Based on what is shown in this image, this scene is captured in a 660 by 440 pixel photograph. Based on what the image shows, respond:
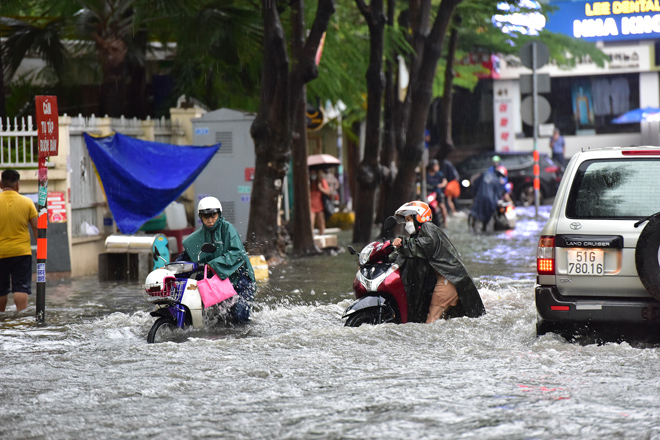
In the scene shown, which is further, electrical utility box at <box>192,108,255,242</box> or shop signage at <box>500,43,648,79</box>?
shop signage at <box>500,43,648,79</box>

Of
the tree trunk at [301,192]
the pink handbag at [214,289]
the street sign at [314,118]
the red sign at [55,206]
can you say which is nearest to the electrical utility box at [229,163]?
the tree trunk at [301,192]

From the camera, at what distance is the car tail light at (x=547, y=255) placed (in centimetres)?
753

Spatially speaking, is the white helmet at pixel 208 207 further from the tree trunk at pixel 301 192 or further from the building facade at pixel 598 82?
the building facade at pixel 598 82

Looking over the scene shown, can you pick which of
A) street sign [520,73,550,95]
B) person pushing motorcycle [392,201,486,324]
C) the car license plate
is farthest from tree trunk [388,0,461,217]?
the car license plate

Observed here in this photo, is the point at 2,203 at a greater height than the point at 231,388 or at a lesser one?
greater

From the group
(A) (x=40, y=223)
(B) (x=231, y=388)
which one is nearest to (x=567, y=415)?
(B) (x=231, y=388)

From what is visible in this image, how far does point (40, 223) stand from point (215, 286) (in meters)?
2.55

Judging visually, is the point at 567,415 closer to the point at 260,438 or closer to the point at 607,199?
the point at 260,438

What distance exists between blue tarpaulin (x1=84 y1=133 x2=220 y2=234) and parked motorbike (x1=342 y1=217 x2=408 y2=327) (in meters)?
7.13

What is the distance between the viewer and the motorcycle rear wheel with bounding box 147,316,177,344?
8531 millimetres

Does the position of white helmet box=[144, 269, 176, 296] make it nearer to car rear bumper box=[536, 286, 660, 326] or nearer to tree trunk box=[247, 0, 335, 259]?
car rear bumper box=[536, 286, 660, 326]

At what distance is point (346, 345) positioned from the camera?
26.9 feet

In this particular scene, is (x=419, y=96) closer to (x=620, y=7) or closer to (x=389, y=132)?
(x=389, y=132)

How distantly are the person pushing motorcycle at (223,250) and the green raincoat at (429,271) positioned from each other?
157 cm
